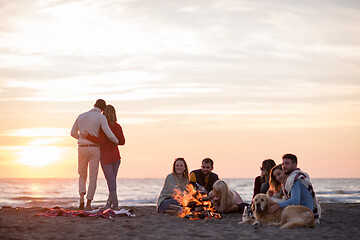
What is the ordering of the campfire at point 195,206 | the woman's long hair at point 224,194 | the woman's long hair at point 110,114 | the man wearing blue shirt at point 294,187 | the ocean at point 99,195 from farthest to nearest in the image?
the ocean at point 99,195, the woman's long hair at point 110,114, the woman's long hair at point 224,194, the campfire at point 195,206, the man wearing blue shirt at point 294,187

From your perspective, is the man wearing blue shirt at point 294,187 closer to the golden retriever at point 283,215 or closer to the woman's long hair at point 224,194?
the golden retriever at point 283,215

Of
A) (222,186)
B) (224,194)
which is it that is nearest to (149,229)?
(222,186)

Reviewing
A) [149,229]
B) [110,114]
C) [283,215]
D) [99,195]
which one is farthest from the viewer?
[99,195]

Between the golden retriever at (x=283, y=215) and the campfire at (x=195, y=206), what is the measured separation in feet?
4.40

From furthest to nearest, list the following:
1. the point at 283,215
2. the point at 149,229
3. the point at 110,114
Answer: the point at 110,114
the point at 283,215
the point at 149,229

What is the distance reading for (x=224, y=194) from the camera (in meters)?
10.1

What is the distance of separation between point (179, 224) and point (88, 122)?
10.1 ft

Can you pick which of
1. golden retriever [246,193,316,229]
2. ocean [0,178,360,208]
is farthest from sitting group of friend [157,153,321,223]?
ocean [0,178,360,208]

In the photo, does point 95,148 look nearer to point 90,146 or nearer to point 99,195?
point 90,146

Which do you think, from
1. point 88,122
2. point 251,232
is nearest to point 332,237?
point 251,232

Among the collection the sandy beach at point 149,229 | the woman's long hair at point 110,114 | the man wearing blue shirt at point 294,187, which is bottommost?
the sandy beach at point 149,229

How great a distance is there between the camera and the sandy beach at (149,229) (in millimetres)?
6945

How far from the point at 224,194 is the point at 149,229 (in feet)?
9.11

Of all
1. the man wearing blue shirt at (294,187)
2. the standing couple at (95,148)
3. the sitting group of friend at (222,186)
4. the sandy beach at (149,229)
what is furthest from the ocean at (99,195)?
the man wearing blue shirt at (294,187)
